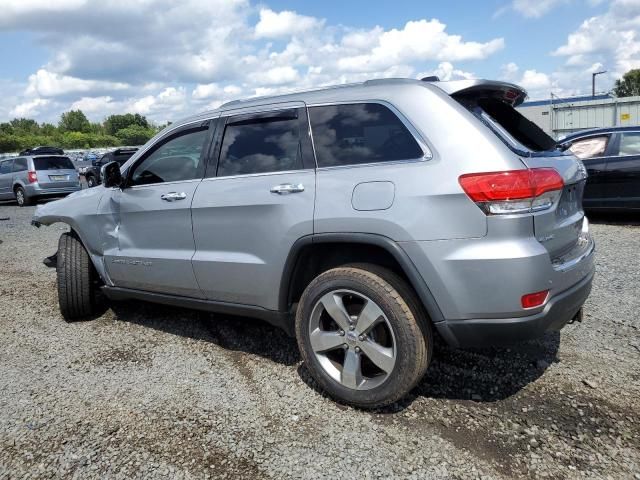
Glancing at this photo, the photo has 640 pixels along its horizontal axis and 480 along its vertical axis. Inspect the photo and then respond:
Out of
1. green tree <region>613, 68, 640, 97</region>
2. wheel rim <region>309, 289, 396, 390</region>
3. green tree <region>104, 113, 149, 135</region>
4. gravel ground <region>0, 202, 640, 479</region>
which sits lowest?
gravel ground <region>0, 202, 640, 479</region>

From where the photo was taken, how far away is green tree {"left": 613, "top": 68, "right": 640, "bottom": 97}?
230 feet

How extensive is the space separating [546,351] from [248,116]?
102 inches

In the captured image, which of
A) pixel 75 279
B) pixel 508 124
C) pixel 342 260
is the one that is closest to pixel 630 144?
pixel 508 124

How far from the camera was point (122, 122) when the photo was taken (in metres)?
152

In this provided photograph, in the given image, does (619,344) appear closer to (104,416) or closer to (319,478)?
(319,478)

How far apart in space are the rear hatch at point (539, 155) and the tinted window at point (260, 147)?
3.11 ft

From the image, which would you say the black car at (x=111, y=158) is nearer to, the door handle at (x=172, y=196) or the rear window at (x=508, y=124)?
the door handle at (x=172, y=196)

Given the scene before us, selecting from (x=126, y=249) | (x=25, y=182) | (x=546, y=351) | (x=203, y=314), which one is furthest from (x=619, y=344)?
(x=25, y=182)

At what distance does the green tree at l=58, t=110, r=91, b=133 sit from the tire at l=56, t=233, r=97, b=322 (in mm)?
154777

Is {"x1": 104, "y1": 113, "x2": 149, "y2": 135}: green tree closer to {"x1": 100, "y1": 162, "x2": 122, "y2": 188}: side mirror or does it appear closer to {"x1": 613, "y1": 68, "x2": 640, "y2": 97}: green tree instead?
{"x1": 613, "y1": 68, "x2": 640, "y2": 97}: green tree

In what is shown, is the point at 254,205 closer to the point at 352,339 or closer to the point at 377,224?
the point at 377,224

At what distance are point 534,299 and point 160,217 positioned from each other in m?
2.60

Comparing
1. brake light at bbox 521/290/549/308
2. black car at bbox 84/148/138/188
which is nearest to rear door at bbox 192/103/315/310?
brake light at bbox 521/290/549/308

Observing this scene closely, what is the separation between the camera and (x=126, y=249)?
4.05 metres
